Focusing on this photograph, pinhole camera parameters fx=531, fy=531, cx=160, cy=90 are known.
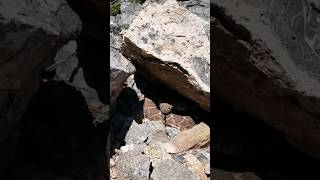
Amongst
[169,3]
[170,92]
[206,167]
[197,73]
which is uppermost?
[169,3]

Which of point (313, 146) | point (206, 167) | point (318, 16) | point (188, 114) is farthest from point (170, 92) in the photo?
point (318, 16)

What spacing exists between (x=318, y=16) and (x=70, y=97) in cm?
68

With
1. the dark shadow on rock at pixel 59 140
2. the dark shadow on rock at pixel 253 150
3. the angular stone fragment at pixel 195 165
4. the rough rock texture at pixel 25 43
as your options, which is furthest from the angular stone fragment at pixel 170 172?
the rough rock texture at pixel 25 43

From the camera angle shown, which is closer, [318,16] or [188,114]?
[318,16]

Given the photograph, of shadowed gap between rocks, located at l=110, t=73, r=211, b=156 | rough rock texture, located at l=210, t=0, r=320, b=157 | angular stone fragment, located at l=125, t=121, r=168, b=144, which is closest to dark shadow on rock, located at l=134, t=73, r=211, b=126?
shadowed gap between rocks, located at l=110, t=73, r=211, b=156

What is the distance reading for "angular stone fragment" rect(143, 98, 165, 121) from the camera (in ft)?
7.19

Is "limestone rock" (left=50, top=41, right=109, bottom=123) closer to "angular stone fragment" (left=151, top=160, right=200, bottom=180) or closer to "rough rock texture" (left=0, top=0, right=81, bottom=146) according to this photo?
"rough rock texture" (left=0, top=0, right=81, bottom=146)

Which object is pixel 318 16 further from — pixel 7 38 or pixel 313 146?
pixel 7 38

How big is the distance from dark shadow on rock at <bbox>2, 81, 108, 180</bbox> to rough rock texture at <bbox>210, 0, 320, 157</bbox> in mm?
432

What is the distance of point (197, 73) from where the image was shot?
2020 mm

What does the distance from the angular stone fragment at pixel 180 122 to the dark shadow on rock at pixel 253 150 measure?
0.46 meters

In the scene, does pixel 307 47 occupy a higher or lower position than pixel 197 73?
higher

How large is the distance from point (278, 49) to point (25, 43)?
25.5 inches

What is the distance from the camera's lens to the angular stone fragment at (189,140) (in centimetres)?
206
